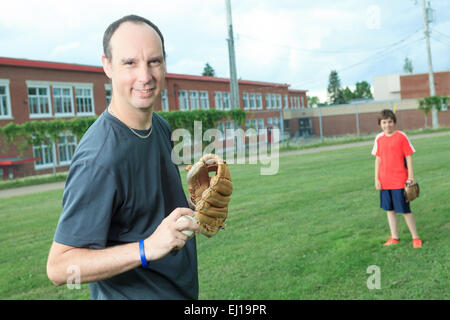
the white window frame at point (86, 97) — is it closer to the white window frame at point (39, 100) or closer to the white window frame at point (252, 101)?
the white window frame at point (39, 100)

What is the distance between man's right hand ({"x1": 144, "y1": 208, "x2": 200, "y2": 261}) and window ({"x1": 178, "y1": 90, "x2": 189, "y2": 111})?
137 feet

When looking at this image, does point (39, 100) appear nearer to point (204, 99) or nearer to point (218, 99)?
point (204, 99)

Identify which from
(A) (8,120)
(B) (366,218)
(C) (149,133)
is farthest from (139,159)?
(A) (8,120)

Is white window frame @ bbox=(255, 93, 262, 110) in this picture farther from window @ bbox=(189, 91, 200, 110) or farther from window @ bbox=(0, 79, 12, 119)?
window @ bbox=(0, 79, 12, 119)

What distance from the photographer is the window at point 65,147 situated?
3222cm

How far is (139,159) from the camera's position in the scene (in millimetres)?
2037

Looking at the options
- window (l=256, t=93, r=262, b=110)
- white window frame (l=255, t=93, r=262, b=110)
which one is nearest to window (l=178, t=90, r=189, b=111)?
white window frame (l=255, t=93, r=262, b=110)

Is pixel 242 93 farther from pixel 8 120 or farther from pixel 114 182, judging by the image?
pixel 114 182

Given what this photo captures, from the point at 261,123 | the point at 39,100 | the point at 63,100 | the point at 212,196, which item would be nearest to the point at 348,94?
the point at 261,123

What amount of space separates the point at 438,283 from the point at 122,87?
4.63m

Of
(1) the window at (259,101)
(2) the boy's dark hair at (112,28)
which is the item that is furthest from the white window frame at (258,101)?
(2) the boy's dark hair at (112,28)

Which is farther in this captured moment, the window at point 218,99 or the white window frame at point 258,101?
the white window frame at point 258,101

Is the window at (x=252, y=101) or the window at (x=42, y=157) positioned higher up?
the window at (x=252, y=101)

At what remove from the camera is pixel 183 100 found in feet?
143
